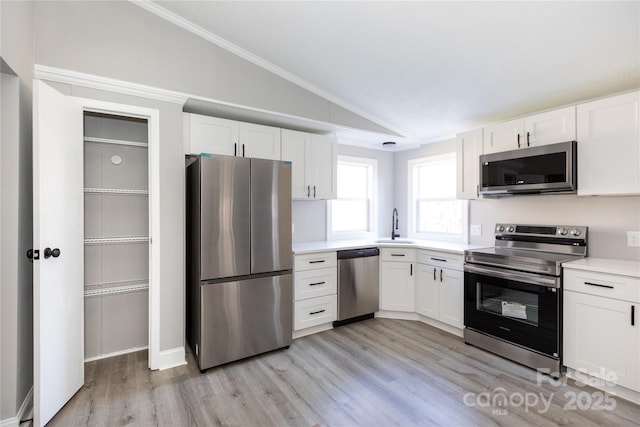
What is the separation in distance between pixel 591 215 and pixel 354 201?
8.50 ft

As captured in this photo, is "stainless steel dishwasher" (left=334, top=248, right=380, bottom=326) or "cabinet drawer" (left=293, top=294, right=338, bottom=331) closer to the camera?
"cabinet drawer" (left=293, top=294, right=338, bottom=331)

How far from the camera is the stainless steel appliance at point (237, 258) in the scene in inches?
97.2

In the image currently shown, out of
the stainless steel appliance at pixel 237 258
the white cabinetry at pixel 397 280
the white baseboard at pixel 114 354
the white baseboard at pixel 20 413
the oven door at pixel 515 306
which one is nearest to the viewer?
the white baseboard at pixel 20 413

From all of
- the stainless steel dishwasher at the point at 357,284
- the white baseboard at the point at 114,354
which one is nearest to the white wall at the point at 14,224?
the white baseboard at the point at 114,354

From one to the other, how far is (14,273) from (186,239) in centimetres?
117

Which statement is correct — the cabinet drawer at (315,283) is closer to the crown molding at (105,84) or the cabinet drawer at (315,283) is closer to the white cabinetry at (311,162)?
the white cabinetry at (311,162)

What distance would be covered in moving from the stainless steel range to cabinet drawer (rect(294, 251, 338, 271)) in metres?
1.36

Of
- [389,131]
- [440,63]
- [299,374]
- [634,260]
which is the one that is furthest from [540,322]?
[389,131]

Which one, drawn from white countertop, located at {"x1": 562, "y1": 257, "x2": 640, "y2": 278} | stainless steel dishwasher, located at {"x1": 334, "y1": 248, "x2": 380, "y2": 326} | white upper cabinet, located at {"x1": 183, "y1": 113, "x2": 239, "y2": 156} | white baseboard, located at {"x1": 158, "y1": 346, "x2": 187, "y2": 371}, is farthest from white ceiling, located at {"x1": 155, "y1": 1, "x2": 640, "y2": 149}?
white baseboard, located at {"x1": 158, "y1": 346, "x2": 187, "y2": 371}

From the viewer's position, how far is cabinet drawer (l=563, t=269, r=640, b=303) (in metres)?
2.02

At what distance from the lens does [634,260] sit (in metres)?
2.41

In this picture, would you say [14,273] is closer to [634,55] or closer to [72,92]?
[72,92]

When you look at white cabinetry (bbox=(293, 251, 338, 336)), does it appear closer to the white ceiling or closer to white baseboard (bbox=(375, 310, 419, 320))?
white baseboard (bbox=(375, 310, 419, 320))

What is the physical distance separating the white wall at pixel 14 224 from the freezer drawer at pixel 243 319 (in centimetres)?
107
